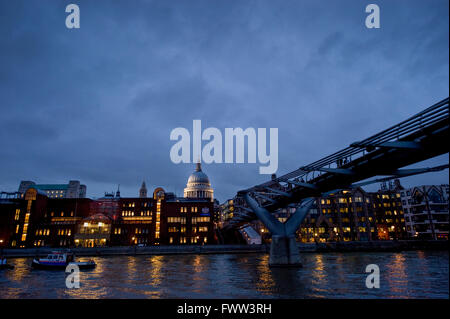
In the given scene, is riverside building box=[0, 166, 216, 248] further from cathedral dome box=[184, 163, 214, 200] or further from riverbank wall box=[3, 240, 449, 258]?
cathedral dome box=[184, 163, 214, 200]

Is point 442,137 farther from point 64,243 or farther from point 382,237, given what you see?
point 382,237

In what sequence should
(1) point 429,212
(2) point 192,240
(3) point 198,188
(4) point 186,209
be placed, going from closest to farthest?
(2) point 192,240, (1) point 429,212, (4) point 186,209, (3) point 198,188

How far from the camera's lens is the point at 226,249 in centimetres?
7531

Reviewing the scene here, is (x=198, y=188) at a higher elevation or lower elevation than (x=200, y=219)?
higher

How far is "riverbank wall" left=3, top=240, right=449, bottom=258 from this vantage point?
6929 centimetres

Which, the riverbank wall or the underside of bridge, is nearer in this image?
the underside of bridge

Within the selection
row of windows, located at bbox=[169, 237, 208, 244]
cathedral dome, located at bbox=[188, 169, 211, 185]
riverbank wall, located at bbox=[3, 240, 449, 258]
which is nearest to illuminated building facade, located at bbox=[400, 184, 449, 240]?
riverbank wall, located at bbox=[3, 240, 449, 258]

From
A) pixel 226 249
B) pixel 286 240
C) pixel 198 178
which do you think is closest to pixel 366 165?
pixel 286 240

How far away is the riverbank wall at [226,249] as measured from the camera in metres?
69.3

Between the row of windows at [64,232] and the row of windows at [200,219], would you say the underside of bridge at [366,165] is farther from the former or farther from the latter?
the row of windows at [64,232]

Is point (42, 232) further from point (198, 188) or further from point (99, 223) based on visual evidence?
point (198, 188)

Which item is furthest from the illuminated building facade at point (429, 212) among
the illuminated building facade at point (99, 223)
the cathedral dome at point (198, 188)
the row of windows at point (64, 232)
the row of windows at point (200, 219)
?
the row of windows at point (64, 232)

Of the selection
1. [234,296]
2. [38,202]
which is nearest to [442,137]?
[234,296]
